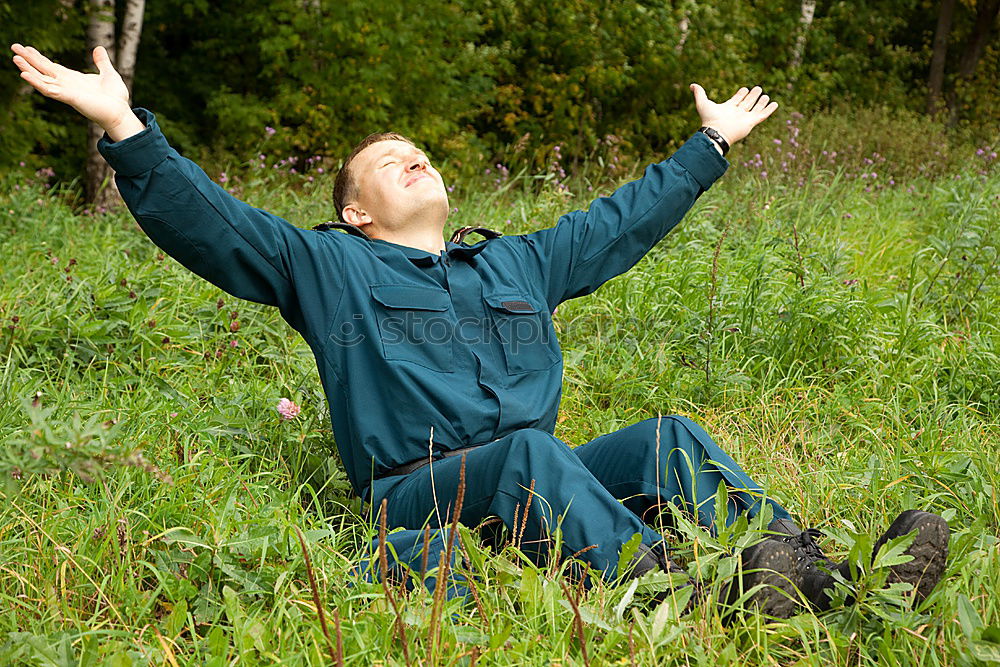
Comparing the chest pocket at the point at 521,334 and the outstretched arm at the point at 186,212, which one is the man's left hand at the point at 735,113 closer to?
the chest pocket at the point at 521,334

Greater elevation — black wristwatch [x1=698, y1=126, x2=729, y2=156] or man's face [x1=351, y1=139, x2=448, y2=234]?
black wristwatch [x1=698, y1=126, x2=729, y2=156]

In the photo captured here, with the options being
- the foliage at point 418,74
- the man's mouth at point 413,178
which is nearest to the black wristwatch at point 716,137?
the man's mouth at point 413,178

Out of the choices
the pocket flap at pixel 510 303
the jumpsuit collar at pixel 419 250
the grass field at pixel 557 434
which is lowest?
the grass field at pixel 557 434

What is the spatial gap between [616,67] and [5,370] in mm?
8629

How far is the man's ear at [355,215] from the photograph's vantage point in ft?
9.64

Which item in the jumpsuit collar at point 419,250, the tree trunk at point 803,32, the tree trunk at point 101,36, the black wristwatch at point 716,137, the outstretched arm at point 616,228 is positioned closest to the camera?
the jumpsuit collar at point 419,250

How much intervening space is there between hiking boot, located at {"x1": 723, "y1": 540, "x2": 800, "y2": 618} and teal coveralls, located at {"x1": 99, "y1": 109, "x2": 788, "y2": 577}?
8.9 inches

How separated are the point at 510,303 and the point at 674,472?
69cm

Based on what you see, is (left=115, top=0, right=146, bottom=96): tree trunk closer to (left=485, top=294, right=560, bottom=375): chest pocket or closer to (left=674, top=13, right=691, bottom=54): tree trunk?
(left=674, top=13, right=691, bottom=54): tree trunk

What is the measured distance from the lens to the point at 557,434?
355 cm

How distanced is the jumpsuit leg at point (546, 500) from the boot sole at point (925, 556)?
529 mm

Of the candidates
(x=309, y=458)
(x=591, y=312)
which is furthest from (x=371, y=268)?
(x=591, y=312)

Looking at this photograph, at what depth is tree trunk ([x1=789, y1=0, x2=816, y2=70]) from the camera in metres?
13.1

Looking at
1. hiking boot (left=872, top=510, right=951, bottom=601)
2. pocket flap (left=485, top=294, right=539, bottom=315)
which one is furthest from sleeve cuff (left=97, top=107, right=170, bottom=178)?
hiking boot (left=872, top=510, right=951, bottom=601)
